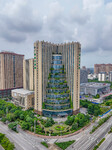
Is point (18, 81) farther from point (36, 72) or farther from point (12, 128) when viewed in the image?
point (12, 128)

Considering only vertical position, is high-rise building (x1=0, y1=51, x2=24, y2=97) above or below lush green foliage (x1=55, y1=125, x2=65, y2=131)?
above

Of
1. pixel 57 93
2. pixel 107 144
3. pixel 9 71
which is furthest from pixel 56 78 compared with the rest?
pixel 9 71

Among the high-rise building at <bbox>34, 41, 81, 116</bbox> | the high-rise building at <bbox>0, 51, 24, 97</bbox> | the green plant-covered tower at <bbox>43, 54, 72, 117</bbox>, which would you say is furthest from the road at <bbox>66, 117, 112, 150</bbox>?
the high-rise building at <bbox>0, 51, 24, 97</bbox>

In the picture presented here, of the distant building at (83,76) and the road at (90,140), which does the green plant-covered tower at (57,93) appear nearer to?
the road at (90,140)

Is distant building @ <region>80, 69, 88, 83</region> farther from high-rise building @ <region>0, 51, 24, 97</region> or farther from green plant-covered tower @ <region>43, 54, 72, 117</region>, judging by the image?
green plant-covered tower @ <region>43, 54, 72, 117</region>

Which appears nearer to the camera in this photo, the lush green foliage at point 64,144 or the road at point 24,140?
the lush green foliage at point 64,144

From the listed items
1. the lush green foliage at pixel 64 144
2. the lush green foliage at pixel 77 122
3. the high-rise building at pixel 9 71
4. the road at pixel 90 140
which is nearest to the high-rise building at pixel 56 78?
the lush green foliage at pixel 77 122
